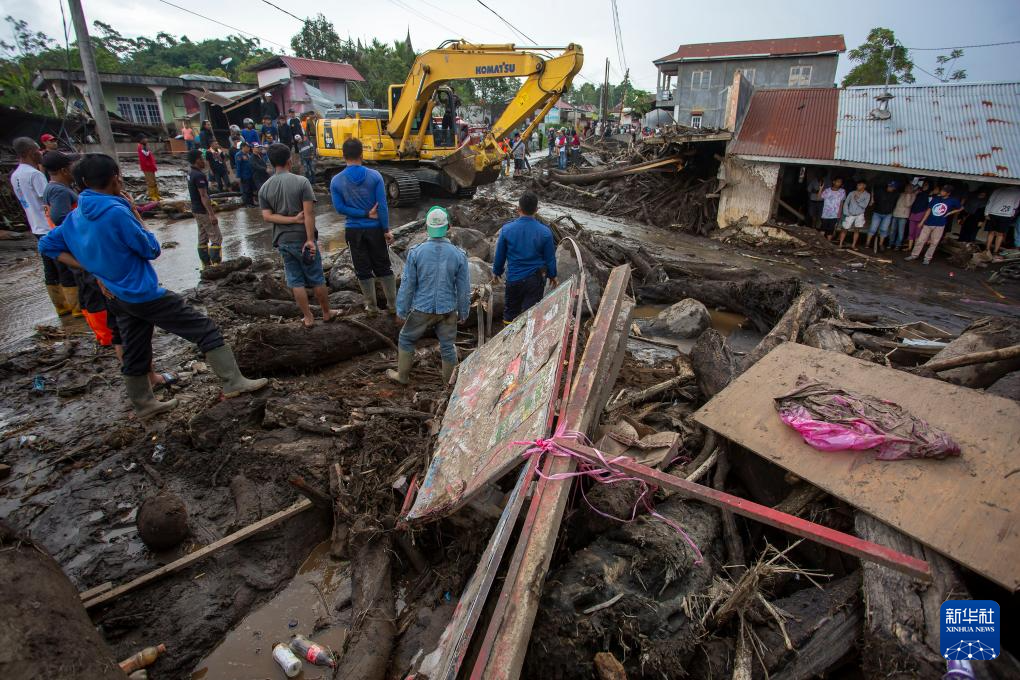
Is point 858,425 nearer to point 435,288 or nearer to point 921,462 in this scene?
point 921,462

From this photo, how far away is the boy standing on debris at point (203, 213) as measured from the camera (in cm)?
736

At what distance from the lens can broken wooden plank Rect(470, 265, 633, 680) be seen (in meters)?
1.56

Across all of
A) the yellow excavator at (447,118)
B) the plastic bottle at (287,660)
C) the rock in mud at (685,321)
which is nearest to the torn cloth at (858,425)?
the plastic bottle at (287,660)

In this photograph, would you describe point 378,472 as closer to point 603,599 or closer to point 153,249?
point 603,599

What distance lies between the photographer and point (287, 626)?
2633 mm

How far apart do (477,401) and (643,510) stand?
1162 millimetres

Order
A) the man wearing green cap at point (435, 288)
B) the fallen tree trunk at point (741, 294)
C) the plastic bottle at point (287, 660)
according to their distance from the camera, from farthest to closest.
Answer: the fallen tree trunk at point (741, 294) → the man wearing green cap at point (435, 288) → the plastic bottle at point (287, 660)

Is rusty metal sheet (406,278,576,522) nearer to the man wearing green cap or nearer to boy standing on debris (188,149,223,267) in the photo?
the man wearing green cap

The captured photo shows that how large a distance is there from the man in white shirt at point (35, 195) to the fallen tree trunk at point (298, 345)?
286 centimetres

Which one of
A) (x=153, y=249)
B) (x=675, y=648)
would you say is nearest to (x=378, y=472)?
(x=675, y=648)

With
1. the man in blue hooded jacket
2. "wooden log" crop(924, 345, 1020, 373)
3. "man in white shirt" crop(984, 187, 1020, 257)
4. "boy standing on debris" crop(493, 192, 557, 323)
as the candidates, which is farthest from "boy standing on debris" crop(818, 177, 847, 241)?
the man in blue hooded jacket

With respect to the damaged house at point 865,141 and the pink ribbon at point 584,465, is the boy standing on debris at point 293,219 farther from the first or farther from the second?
the damaged house at point 865,141

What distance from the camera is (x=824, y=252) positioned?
11.1m

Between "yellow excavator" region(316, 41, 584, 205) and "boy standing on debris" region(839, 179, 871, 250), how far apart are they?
706 centimetres
